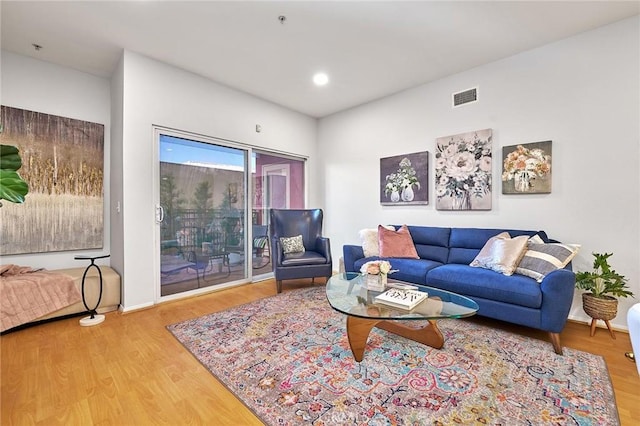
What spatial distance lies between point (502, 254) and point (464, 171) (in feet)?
4.02

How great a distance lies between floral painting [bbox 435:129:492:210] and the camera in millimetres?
3258

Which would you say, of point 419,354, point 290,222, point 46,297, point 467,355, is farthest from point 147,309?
point 467,355

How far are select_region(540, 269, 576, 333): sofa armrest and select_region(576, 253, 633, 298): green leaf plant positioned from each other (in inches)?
23.1

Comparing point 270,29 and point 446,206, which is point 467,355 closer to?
point 446,206

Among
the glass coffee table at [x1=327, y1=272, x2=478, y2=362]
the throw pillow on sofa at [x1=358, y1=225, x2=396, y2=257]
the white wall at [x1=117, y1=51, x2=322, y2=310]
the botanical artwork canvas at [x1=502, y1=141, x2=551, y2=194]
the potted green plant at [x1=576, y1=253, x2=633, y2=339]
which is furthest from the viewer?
the throw pillow on sofa at [x1=358, y1=225, x2=396, y2=257]

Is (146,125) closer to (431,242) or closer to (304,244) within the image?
(304,244)

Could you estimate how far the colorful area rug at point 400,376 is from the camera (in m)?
1.46

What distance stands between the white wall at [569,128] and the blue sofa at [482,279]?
0.99 ft

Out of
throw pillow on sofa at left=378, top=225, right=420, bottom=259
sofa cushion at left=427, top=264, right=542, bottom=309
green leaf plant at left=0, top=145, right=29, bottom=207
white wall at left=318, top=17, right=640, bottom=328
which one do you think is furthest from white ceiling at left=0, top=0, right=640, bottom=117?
sofa cushion at left=427, top=264, right=542, bottom=309

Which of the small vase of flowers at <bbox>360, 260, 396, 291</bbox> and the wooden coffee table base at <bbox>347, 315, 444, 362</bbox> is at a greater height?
the small vase of flowers at <bbox>360, 260, 396, 291</bbox>

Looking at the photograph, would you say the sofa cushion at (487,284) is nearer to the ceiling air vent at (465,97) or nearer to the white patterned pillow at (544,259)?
the white patterned pillow at (544,259)

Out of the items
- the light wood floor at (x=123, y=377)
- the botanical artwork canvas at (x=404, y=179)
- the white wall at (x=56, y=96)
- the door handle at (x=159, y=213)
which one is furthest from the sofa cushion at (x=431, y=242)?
the white wall at (x=56, y=96)

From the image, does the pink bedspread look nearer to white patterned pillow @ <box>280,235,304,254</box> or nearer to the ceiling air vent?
white patterned pillow @ <box>280,235,304,254</box>

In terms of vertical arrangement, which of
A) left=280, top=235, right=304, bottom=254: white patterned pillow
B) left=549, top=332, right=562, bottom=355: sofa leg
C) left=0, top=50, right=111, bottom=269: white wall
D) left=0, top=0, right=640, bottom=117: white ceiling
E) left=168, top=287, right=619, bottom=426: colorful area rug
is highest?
left=0, top=0, right=640, bottom=117: white ceiling
